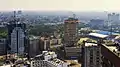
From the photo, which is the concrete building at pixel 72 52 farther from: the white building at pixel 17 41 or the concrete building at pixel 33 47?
the white building at pixel 17 41

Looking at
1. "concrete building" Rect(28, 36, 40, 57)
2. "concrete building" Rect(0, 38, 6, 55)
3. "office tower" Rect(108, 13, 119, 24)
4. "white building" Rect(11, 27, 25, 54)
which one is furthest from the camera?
"office tower" Rect(108, 13, 119, 24)

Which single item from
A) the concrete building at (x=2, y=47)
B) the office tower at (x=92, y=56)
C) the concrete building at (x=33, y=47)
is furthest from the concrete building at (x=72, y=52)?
the office tower at (x=92, y=56)

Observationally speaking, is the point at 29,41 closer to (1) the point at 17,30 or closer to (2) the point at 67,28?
(1) the point at 17,30

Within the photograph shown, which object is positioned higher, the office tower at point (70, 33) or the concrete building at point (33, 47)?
the office tower at point (70, 33)

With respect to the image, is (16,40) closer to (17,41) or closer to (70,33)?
(17,41)

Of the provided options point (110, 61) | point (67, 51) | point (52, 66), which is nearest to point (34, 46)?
point (67, 51)

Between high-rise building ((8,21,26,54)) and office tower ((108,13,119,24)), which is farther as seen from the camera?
office tower ((108,13,119,24))

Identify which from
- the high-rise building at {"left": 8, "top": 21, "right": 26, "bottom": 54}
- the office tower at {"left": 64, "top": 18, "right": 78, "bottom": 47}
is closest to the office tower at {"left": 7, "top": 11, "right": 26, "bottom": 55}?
the high-rise building at {"left": 8, "top": 21, "right": 26, "bottom": 54}

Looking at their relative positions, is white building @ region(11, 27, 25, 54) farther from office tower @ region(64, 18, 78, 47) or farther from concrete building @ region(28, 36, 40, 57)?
office tower @ region(64, 18, 78, 47)
